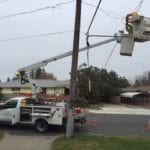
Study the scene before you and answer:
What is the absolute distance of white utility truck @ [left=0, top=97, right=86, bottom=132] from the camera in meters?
24.0

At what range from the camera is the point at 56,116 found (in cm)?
2400

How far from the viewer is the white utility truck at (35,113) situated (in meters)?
24.0

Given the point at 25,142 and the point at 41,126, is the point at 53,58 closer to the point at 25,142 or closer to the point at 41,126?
the point at 41,126

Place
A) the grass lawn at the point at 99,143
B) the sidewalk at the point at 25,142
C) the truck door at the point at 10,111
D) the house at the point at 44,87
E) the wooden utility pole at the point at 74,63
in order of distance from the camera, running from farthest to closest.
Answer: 1. the house at the point at 44,87
2. the truck door at the point at 10,111
3. the wooden utility pole at the point at 74,63
4. the sidewalk at the point at 25,142
5. the grass lawn at the point at 99,143

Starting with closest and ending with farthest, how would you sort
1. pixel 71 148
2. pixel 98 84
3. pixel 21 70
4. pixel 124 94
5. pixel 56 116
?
pixel 71 148
pixel 56 116
pixel 21 70
pixel 98 84
pixel 124 94

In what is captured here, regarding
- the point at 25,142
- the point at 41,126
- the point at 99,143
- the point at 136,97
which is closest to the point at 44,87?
the point at 136,97

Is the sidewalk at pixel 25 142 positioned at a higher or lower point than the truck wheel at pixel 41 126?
lower

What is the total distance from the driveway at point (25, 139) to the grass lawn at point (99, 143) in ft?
2.35

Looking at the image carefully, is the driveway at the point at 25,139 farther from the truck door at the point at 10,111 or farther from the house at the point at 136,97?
the house at the point at 136,97

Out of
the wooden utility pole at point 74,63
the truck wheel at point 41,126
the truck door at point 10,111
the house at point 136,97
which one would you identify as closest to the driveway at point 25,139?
the truck wheel at point 41,126

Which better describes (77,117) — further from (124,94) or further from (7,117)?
(124,94)

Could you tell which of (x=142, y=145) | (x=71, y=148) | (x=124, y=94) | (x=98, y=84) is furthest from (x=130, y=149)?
(x=124, y=94)

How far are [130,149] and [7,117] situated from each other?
961 centimetres

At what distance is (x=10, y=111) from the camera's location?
2488 centimetres
